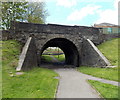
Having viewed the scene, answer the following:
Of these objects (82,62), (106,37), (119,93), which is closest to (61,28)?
(82,62)

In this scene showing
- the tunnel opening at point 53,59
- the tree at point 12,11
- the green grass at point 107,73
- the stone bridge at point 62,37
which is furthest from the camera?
the tunnel opening at point 53,59

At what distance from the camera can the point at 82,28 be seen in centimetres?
1969

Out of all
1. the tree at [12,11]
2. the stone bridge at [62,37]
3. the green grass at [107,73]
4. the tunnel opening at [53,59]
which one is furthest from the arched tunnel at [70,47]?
the tree at [12,11]

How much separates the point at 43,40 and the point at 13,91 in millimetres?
12369

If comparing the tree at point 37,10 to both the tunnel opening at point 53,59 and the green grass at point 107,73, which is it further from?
the green grass at point 107,73

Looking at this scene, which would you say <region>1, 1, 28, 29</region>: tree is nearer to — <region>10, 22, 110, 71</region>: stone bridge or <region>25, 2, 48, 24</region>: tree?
<region>25, 2, 48, 24</region>: tree

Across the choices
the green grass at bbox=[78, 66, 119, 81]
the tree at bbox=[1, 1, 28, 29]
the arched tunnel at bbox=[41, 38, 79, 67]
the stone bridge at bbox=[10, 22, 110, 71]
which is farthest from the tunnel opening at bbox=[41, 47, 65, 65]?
the green grass at bbox=[78, 66, 119, 81]

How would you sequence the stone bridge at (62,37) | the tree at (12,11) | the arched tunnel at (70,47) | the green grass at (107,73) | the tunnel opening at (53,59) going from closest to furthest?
1. the green grass at (107,73)
2. the stone bridge at (62,37)
3. the arched tunnel at (70,47)
4. the tree at (12,11)
5. the tunnel opening at (53,59)

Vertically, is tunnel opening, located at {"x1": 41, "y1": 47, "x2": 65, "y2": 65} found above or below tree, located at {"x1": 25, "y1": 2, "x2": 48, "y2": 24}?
below

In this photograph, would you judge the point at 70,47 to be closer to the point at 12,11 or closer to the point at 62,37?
the point at 62,37

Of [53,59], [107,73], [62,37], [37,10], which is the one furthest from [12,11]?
[107,73]

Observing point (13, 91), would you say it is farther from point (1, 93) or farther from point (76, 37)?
point (76, 37)

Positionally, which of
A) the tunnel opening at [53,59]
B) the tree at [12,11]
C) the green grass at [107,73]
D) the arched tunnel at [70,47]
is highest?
the tree at [12,11]

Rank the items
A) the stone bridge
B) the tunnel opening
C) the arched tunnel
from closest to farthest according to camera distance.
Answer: the stone bridge
the arched tunnel
the tunnel opening
